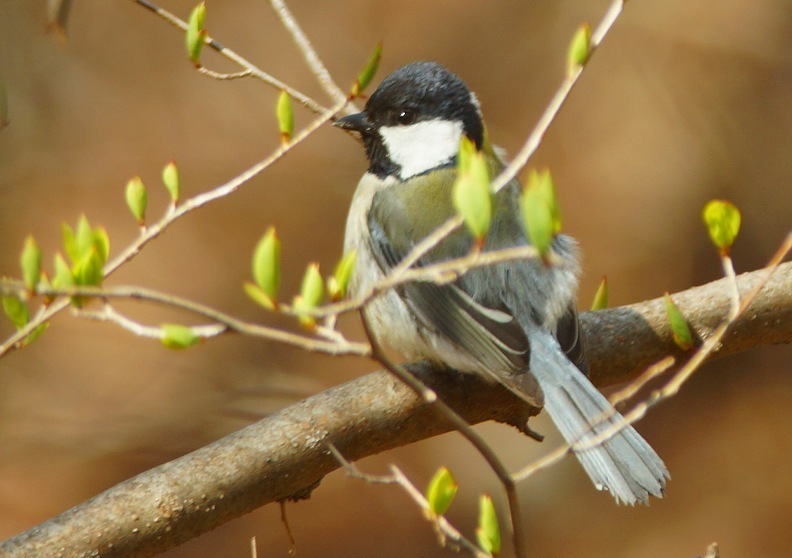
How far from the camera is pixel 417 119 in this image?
3012mm

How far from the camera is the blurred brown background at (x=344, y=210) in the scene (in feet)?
15.1

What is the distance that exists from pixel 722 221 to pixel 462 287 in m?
1.08

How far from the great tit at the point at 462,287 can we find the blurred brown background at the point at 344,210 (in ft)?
6.21

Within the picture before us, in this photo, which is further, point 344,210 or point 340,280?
point 344,210

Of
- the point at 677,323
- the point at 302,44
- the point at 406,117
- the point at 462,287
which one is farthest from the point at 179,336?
the point at 406,117

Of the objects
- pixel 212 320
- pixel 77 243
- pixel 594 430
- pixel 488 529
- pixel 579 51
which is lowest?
pixel 488 529

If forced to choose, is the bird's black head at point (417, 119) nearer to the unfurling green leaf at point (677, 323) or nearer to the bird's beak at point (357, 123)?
the bird's beak at point (357, 123)

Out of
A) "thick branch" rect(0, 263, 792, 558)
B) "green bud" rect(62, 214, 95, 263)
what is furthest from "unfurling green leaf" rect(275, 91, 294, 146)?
"thick branch" rect(0, 263, 792, 558)

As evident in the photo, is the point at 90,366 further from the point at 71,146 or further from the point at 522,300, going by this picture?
the point at 522,300

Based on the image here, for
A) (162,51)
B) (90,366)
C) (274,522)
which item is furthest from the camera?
(162,51)

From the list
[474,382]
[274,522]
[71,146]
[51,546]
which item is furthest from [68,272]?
[71,146]

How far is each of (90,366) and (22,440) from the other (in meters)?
0.46

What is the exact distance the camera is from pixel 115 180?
502 cm

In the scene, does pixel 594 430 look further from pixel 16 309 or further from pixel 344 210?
pixel 344 210
